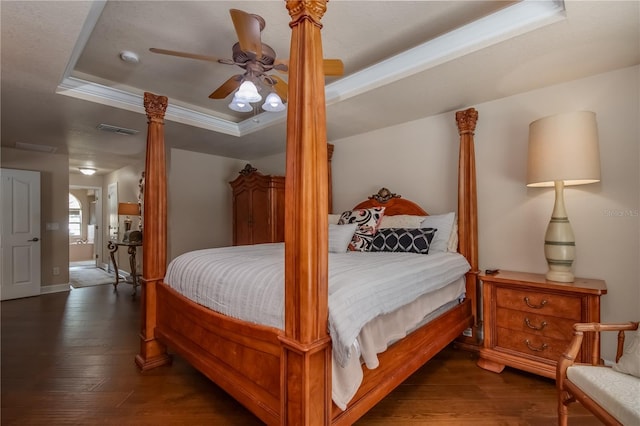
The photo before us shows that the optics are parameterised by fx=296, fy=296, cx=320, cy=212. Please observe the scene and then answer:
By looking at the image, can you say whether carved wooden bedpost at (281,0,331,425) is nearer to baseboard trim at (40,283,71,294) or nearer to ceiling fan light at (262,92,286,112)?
ceiling fan light at (262,92,286,112)

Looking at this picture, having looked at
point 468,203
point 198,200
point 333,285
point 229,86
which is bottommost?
point 333,285

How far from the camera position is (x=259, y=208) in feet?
14.3

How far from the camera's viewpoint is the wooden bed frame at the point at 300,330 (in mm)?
1149

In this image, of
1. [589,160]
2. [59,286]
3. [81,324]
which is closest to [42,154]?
[59,286]

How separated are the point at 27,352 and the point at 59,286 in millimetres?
2951

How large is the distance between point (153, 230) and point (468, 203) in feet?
8.83

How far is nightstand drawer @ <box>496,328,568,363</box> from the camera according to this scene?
2.01 metres

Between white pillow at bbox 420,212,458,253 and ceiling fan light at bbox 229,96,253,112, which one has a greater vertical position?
ceiling fan light at bbox 229,96,253,112

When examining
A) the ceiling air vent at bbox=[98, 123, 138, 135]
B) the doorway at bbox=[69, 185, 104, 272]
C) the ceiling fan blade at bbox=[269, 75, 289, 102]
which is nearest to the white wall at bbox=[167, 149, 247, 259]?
the ceiling air vent at bbox=[98, 123, 138, 135]

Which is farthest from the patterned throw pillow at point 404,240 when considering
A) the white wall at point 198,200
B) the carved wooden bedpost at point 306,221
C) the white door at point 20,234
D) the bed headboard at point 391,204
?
the white door at point 20,234

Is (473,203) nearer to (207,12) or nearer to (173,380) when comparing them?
(207,12)

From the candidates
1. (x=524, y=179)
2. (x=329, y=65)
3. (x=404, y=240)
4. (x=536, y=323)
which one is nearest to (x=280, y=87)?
(x=329, y=65)

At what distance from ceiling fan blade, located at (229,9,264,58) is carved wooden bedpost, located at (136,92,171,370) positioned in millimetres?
1081

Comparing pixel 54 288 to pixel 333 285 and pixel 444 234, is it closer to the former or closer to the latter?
pixel 333 285
